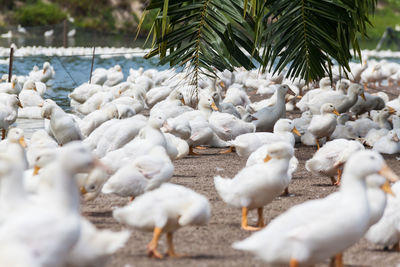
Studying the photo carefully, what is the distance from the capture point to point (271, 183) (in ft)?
17.5

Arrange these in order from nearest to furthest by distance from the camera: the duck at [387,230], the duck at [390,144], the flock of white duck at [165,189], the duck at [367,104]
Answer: the flock of white duck at [165,189] → the duck at [387,230] → the duck at [390,144] → the duck at [367,104]

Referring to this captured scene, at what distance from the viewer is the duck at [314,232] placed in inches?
148

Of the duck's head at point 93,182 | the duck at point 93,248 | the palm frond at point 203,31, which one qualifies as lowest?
the duck's head at point 93,182

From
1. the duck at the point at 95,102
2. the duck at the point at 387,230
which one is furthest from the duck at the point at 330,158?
the duck at the point at 95,102

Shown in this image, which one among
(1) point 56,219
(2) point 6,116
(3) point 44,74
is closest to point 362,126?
(2) point 6,116

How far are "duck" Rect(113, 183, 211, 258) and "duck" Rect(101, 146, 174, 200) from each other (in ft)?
2.75

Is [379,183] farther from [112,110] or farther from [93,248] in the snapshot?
[112,110]

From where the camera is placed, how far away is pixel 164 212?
453cm

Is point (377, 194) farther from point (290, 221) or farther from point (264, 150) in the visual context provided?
point (264, 150)

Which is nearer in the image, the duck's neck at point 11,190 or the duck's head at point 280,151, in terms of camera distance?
the duck's neck at point 11,190

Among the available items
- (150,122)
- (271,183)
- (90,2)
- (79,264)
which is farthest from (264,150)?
(90,2)

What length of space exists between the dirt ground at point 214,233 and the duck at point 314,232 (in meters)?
0.71

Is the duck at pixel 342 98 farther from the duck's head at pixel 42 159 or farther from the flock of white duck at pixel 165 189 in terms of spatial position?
Answer: the duck's head at pixel 42 159

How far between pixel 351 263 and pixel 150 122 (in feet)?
9.80
